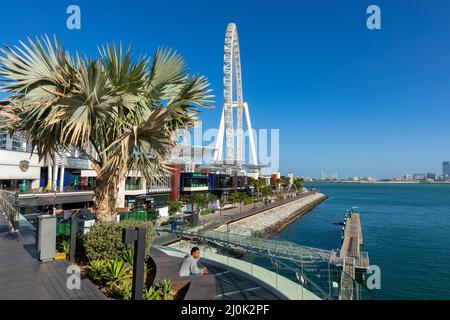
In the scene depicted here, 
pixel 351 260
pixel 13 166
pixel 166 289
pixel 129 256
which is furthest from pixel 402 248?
pixel 13 166

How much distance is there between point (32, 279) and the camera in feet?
23.4

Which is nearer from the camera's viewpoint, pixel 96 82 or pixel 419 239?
pixel 96 82

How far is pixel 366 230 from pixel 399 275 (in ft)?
87.2

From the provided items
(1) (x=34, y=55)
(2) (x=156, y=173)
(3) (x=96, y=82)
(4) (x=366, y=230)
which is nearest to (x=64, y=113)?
(3) (x=96, y=82)

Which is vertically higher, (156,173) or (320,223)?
(156,173)

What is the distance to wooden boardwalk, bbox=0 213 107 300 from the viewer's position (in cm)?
617

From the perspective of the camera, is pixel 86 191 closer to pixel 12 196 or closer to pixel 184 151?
pixel 12 196

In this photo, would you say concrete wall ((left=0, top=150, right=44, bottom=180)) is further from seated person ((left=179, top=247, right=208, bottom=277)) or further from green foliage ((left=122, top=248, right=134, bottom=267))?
seated person ((left=179, top=247, right=208, bottom=277))

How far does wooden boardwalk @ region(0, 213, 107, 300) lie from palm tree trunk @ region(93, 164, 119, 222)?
1.56 m

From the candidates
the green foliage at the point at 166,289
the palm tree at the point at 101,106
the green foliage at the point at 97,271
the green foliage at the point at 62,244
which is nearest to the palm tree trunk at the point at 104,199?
the palm tree at the point at 101,106

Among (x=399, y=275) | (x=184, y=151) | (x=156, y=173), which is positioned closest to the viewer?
(x=156, y=173)

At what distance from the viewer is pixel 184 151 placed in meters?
68.1

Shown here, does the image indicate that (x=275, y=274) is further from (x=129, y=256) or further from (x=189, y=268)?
(x=129, y=256)

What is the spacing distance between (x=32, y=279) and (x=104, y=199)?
281cm
